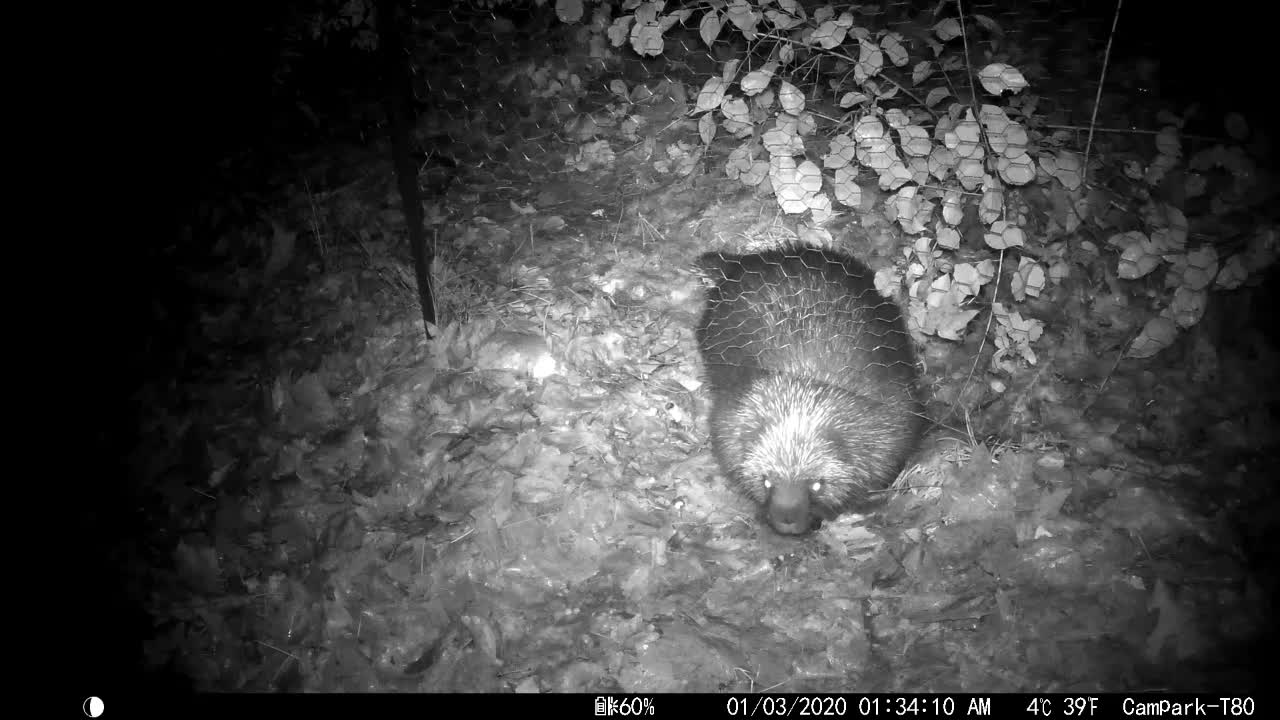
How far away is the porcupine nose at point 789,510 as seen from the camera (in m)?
3.22

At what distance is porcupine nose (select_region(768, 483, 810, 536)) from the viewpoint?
3.22 metres

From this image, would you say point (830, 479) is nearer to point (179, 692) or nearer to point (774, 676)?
point (774, 676)

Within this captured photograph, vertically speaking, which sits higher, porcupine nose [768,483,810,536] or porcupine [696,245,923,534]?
porcupine [696,245,923,534]

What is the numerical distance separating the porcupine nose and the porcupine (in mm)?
269

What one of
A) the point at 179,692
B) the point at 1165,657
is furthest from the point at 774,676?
the point at 179,692

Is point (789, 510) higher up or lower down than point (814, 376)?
lower down

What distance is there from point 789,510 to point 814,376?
3.40ft

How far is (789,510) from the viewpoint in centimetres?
327

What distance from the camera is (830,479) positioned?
12.2 feet

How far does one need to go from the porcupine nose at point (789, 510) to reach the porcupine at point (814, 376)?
0.88ft

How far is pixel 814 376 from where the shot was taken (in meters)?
3.92

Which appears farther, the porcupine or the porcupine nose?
the porcupine

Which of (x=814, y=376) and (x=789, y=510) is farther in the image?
(x=814, y=376)

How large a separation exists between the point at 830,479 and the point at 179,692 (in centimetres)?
347
